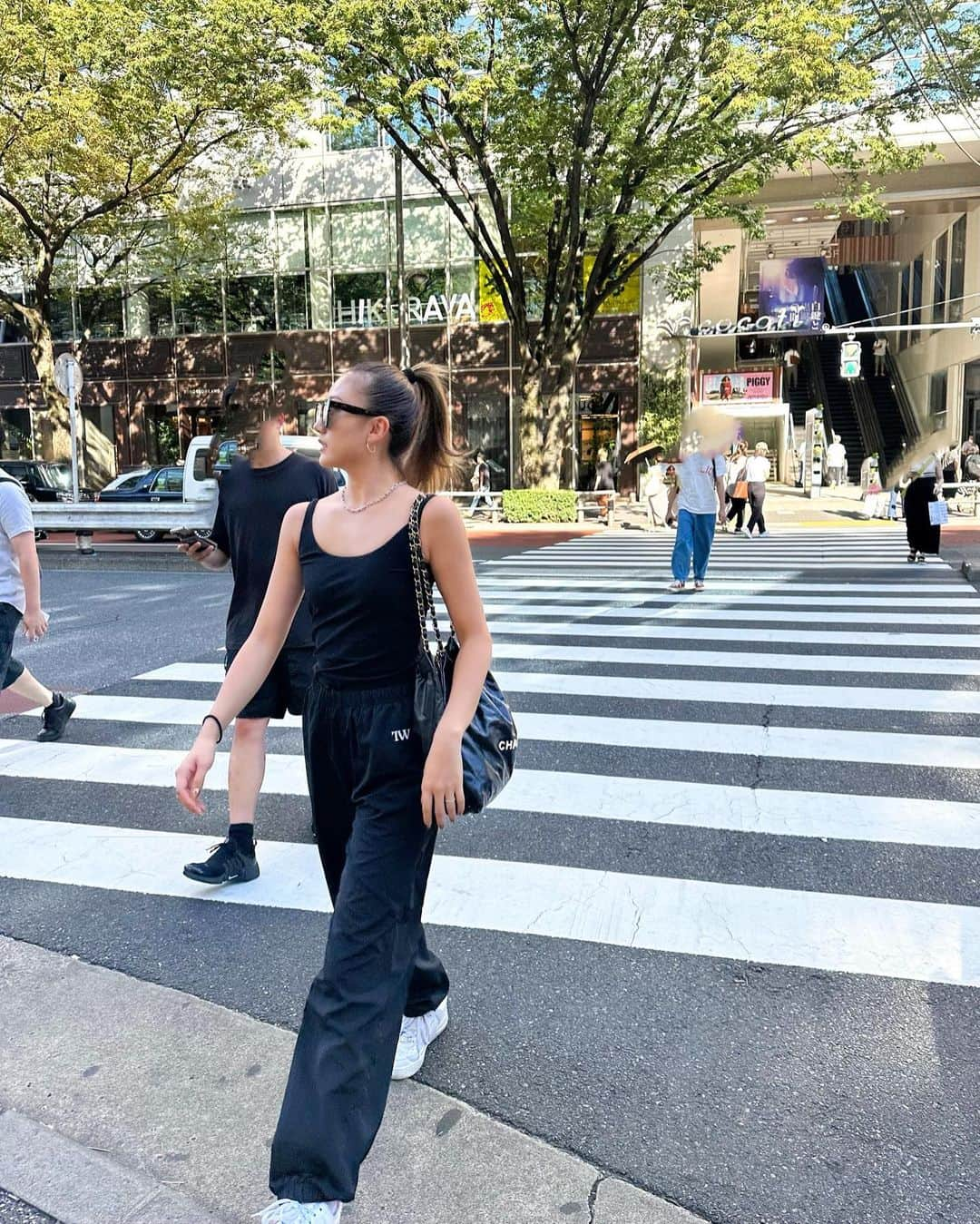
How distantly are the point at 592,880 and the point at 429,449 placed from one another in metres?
2.19

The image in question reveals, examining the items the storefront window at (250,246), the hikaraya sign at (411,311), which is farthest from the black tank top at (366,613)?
the storefront window at (250,246)

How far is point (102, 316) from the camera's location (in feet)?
106

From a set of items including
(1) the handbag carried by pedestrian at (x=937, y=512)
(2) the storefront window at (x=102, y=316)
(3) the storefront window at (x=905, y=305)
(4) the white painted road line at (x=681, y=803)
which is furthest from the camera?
(3) the storefront window at (x=905, y=305)

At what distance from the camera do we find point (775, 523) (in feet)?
70.9

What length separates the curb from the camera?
2.15 m

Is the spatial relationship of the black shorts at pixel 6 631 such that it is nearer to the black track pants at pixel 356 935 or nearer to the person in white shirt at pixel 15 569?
the person in white shirt at pixel 15 569

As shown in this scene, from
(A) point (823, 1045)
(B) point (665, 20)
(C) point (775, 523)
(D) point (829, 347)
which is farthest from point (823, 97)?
(D) point (829, 347)

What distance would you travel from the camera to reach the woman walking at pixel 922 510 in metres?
12.6

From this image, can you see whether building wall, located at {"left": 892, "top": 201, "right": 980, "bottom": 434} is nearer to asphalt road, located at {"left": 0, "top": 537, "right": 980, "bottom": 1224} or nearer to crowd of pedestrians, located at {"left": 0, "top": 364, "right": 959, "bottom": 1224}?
asphalt road, located at {"left": 0, "top": 537, "right": 980, "bottom": 1224}

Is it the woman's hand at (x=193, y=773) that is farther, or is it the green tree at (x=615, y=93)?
the green tree at (x=615, y=93)

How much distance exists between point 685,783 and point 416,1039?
2634 millimetres

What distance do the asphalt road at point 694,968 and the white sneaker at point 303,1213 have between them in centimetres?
65

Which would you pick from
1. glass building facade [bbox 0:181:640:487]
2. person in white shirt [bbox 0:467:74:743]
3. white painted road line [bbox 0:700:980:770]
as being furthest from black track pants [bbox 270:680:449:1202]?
glass building facade [bbox 0:181:640:487]

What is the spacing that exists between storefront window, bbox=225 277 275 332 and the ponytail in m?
30.2
